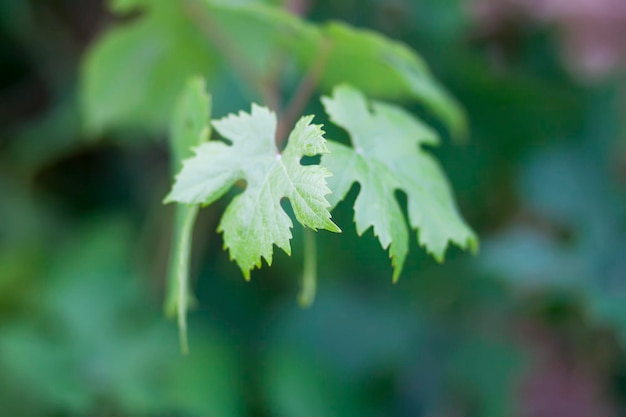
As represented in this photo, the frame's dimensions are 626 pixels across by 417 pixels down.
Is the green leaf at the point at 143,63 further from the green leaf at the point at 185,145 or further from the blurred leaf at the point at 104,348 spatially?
the blurred leaf at the point at 104,348

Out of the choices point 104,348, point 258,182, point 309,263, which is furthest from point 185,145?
point 104,348

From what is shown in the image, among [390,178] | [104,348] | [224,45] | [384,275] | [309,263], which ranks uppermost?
[390,178]

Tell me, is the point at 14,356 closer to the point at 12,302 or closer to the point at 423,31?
the point at 12,302

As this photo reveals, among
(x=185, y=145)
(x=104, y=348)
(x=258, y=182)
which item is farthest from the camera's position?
(x=104, y=348)

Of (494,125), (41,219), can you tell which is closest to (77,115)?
(41,219)

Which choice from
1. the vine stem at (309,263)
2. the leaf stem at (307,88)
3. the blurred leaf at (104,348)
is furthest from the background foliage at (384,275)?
the vine stem at (309,263)

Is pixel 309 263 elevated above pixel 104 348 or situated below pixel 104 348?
above

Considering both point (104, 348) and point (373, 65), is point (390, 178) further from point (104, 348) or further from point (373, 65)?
point (104, 348)
